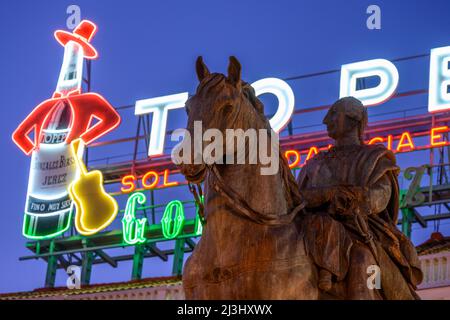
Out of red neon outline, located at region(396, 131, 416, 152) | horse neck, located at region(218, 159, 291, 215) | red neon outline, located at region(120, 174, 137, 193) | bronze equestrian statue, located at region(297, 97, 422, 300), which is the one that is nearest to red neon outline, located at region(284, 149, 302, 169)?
red neon outline, located at region(396, 131, 416, 152)

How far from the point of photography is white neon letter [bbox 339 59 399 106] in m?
35.0

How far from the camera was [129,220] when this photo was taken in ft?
126

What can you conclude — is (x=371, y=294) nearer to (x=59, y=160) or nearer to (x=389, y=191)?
(x=389, y=191)

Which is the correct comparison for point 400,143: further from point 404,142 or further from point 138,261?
point 138,261

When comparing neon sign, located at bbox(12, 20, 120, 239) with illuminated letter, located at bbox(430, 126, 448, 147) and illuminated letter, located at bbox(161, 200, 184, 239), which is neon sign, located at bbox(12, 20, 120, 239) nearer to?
illuminated letter, located at bbox(161, 200, 184, 239)

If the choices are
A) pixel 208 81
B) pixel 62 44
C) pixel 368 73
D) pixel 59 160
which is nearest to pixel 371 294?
pixel 208 81

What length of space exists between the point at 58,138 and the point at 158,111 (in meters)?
4.47

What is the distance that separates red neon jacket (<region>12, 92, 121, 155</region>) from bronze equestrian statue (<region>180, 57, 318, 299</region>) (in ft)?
111

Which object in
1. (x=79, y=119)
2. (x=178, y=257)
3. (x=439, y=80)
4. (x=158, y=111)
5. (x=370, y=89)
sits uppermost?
(x=79, y=119)

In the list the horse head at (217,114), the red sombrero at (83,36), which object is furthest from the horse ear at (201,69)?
the red sombrero at (83,36)

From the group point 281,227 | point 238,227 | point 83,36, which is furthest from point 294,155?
point 238,227

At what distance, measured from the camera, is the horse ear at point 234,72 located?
705 cm

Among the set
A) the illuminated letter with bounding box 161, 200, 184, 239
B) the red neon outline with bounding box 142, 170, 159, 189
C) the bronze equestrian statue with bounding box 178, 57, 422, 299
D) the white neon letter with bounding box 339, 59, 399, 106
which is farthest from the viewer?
the red neon outline with bounding box 142, 170, 159, 189

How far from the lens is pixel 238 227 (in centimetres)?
684
